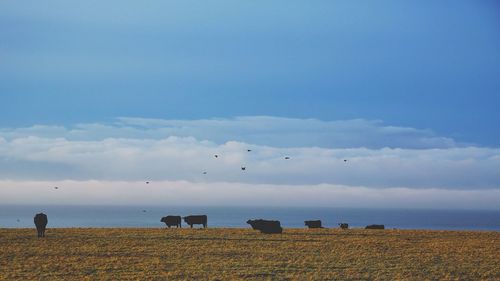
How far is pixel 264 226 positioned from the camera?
44281 mm

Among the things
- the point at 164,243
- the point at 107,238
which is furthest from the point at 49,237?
the point at 164,243

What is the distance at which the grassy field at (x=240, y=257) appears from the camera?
2409 centimetres

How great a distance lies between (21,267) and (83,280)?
173 inches

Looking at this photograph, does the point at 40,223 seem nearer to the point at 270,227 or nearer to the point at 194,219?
the point at 270,227

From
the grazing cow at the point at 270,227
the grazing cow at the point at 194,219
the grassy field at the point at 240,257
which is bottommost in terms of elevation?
the grassy field at the point at 240,257

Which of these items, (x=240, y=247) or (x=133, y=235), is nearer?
(x=240, y=247)

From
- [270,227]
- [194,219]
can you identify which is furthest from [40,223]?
[194,219]

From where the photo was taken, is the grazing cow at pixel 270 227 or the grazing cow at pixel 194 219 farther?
the grazing cow at pixel 194 219

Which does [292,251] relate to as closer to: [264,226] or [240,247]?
[240,247]

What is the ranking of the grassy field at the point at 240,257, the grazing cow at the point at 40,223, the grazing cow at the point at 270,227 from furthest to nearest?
the grazing cow at the point at 270,227 → the grazing cow at the point at 40,223 → the grassy field at the point at 240,257

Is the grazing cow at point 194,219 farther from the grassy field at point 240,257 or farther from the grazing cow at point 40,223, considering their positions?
the grazing cow at point 40,223

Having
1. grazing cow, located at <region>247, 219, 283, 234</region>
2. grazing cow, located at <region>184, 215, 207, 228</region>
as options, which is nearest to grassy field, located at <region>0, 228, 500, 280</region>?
grazing cow, located at <region>247, 219, 283, 234</region>

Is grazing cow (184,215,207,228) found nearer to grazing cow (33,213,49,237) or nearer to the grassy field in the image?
the grassy field

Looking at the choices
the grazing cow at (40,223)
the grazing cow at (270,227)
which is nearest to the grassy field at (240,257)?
the grazing cow at (40,223)
